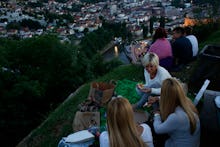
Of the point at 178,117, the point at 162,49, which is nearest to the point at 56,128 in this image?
the point at 162,49

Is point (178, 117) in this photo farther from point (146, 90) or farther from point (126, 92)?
point (126, 92)

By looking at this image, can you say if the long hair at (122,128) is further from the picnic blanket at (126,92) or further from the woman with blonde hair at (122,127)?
the picnic blanket at (126,92)

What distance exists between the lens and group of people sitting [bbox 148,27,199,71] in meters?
4.48

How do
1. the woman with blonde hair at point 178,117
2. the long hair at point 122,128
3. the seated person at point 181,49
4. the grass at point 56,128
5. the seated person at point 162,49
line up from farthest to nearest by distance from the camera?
the seated person at point 181,49
the seated person at point 162,49
the grass at point 56,128
the woman with blonde hair at point 178,117
the long hair at point 122,128

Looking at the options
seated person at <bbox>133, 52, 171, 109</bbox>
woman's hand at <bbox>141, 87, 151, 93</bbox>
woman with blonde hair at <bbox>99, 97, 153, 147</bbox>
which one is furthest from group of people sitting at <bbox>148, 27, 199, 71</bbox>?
woman with blonde hair at <bbox>99, 97, 153, 147</bbox>

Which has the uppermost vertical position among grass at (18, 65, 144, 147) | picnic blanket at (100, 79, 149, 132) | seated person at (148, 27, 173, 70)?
seated person at (148, 27, 173, 70)

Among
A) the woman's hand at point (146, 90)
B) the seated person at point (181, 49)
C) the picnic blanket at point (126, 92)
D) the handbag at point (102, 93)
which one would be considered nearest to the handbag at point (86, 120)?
the picnic blanket at point (126, 92)

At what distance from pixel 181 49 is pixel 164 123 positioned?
94.0 inches

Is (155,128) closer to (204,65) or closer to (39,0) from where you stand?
(204,65)

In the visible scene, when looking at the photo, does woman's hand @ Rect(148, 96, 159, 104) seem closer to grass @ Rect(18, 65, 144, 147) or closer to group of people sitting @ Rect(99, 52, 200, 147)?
group of people sitting @ Rect(99, 52, 200, 147)

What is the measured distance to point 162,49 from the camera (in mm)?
4457

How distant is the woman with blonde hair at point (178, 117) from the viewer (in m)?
2.38

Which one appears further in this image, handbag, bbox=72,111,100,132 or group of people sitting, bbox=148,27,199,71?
group of people sitting, bbox=148,27,199,71

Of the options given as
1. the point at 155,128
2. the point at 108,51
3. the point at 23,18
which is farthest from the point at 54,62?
the point at 23,18
